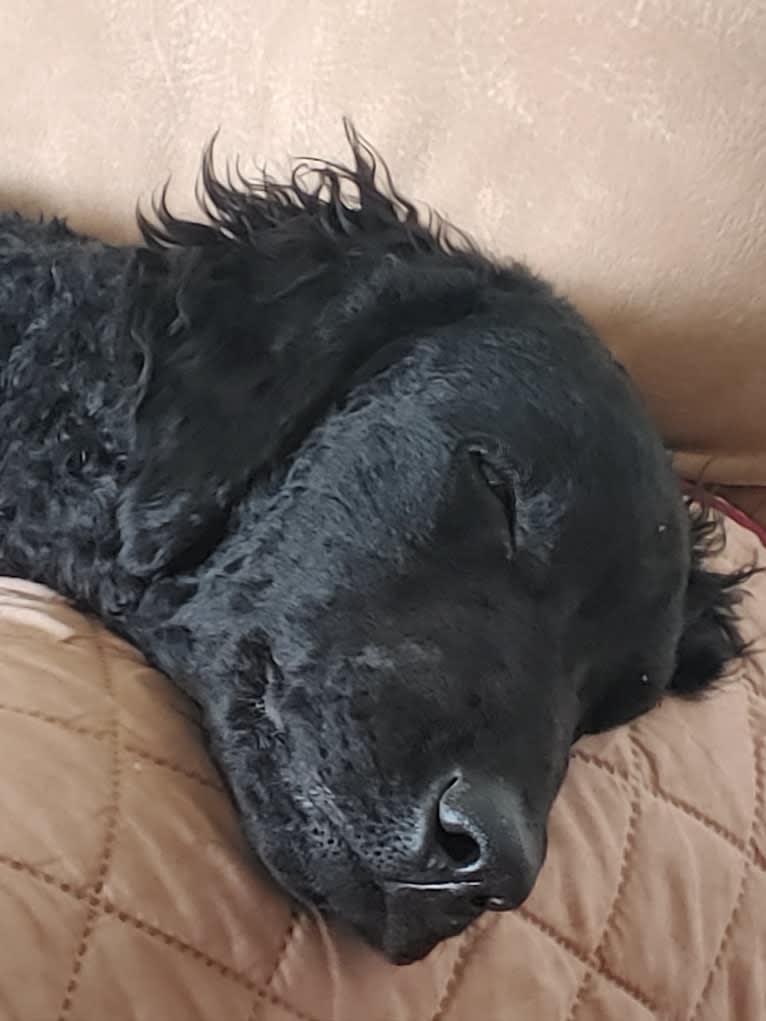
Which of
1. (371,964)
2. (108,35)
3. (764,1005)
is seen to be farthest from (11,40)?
(764,1005)

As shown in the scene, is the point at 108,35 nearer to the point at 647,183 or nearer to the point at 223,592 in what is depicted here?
the point at 647,183

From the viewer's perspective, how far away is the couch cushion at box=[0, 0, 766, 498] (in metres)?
1.25

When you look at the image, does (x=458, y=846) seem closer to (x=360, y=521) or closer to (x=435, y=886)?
(x=435, y=886)

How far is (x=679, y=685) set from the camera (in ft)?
3.93

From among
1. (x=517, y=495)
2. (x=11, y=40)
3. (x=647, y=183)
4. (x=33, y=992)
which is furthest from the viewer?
(x=11, y=40)

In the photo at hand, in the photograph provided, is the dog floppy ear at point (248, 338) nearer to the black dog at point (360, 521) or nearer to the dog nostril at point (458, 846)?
the black dog at point (360, 521)

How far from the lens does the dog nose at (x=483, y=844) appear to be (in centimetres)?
82

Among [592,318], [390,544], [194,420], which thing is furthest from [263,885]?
[592,318]

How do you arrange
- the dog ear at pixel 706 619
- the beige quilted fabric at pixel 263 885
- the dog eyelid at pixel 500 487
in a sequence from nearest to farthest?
the beige quilted fabric at pixel 263 885
the dog eyelid at pixel 500 487
the dog ear at pixel 706 619

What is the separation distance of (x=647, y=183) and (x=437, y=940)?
2.30ft

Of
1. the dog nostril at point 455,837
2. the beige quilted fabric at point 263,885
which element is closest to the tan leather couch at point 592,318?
the beige quilted fabric at point 263,885

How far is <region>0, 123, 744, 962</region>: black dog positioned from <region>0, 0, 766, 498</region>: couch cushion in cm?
15

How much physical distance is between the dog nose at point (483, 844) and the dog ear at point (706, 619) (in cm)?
38

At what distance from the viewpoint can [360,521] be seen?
3.26 ft
